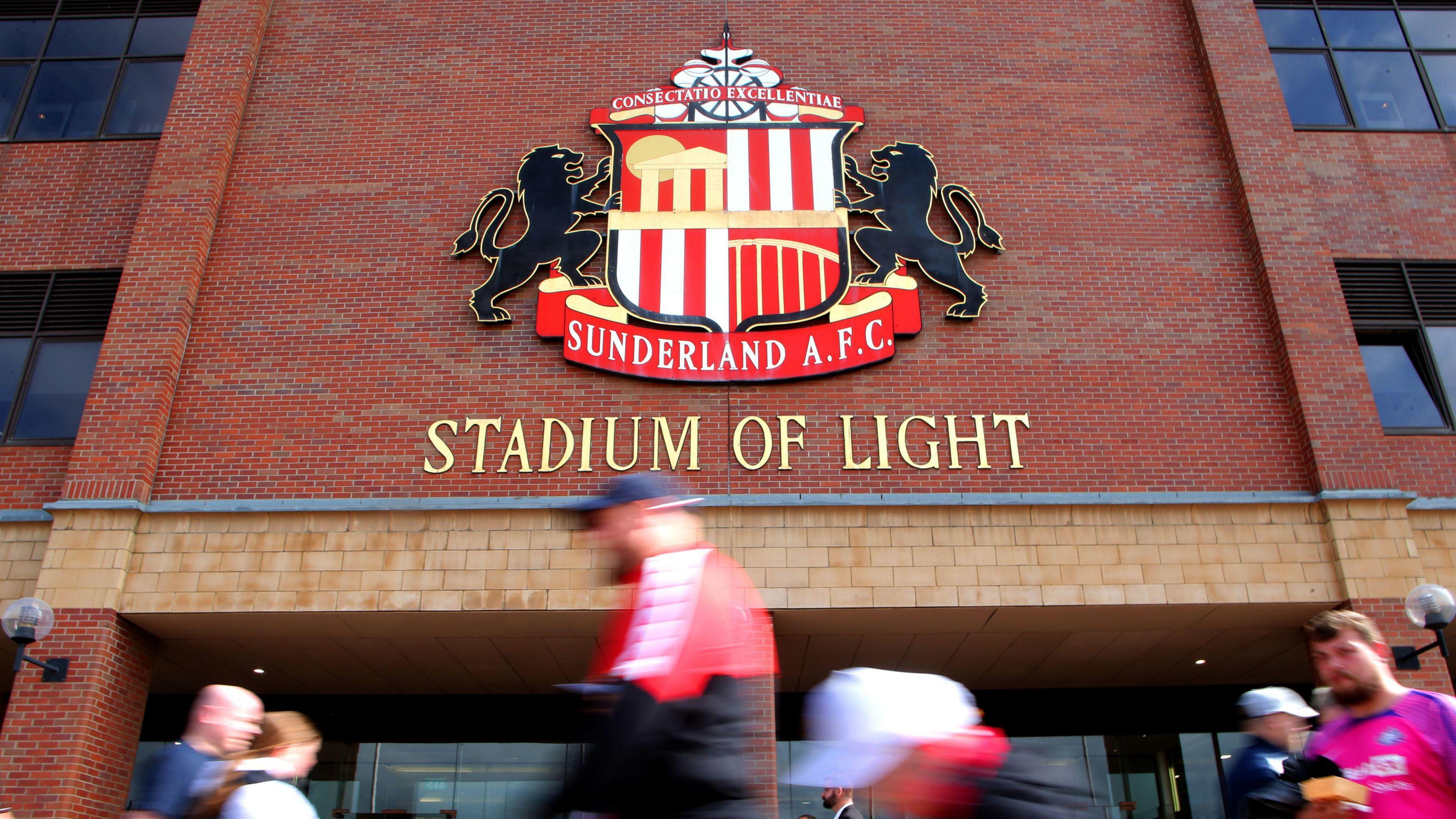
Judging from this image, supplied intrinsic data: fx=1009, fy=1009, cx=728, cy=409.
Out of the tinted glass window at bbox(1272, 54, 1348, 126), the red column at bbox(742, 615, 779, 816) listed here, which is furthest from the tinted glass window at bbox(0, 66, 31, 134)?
the tinted glass window at bbox(1272, 54, 1348, 126)

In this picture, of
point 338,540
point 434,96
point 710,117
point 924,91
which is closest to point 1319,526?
point 924,91

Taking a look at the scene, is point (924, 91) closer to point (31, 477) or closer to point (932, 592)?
point (932, 592)

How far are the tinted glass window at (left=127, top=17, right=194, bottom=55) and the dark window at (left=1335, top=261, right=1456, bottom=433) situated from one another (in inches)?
611

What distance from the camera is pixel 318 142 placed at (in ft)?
41.9

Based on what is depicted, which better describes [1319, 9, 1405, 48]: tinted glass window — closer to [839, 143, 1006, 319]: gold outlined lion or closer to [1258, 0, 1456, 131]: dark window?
[1258, 0, 1456, 131]: dark window

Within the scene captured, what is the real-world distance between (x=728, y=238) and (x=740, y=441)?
2.51m

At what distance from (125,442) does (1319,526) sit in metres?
12.5

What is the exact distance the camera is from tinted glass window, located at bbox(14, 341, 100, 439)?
11867 mm

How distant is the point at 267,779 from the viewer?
12.7 feet

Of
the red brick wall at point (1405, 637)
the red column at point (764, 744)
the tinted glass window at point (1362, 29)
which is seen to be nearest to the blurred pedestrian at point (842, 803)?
the red column at point (764, 744)

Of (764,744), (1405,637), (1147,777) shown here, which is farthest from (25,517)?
(1405,637)

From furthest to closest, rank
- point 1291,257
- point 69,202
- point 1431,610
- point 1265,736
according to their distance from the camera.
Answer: point 69,202 → point 1291,257 → point 1431,610 → point 1265,736

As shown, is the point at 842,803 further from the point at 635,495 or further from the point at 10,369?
the point at 10,369

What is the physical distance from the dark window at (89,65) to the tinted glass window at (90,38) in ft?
0.04
